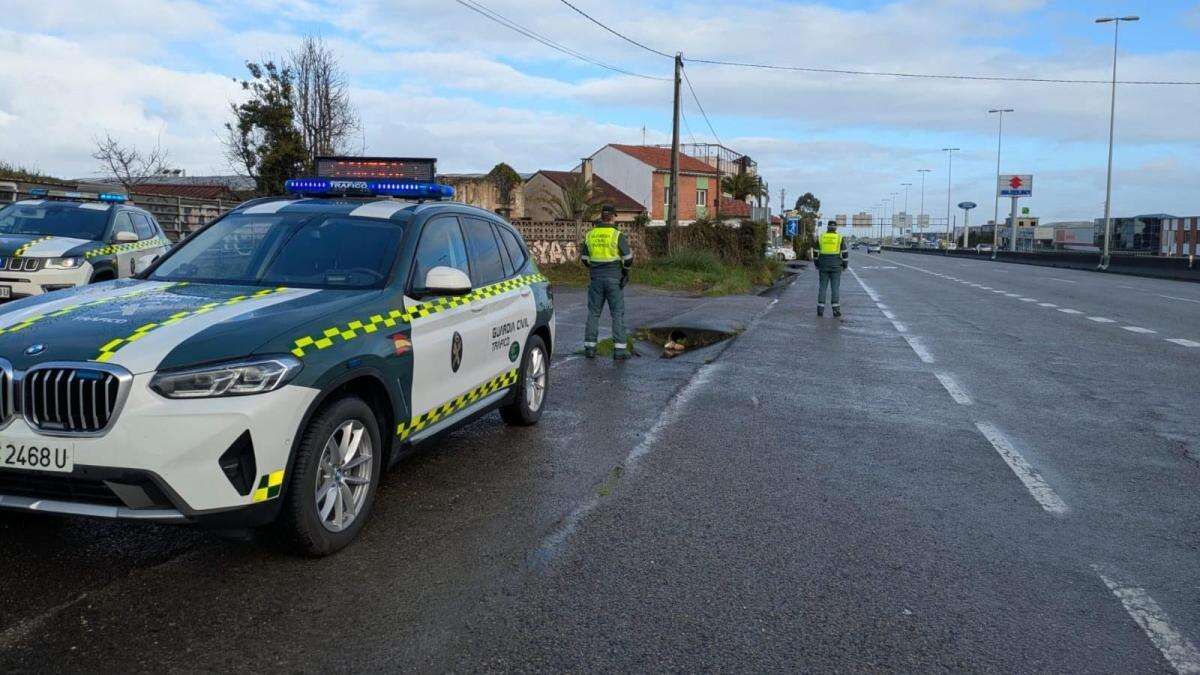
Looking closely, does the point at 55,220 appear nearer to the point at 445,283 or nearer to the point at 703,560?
the point at 445,283

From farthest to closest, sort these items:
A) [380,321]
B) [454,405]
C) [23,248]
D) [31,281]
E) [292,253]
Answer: [23,248], [31,281], [454,405], [292,253], [380,321]

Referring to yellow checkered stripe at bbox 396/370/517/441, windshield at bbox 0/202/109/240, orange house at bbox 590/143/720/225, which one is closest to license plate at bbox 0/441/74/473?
yellow checkered stripe at bbox 396/370/517/441

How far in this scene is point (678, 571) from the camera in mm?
4211

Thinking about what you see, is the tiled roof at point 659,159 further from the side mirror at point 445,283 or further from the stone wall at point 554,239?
the side mirror at point 445,283

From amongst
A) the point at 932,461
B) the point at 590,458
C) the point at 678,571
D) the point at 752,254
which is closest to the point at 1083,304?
the point at 752,254

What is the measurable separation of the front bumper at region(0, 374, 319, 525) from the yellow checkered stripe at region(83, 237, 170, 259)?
9.00 m

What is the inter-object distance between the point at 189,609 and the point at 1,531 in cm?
145

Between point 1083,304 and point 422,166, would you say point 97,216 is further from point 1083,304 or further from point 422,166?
point 1083,304

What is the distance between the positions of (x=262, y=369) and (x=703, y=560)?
2095 millimetres

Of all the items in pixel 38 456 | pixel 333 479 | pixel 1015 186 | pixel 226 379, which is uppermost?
pixel 1015 186

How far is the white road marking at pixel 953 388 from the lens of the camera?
8.62 meters

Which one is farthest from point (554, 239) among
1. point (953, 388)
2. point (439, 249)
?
point (439, 249)

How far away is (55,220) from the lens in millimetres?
12109

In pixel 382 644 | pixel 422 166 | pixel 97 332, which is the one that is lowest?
pixel 382 644
